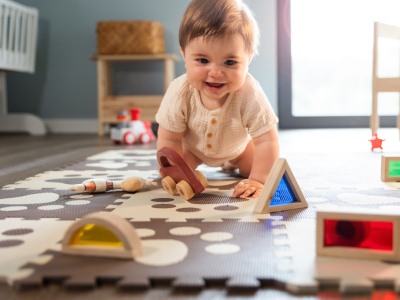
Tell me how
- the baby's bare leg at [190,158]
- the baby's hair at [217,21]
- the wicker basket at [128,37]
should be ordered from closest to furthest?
1. the baby's hair at [217,21]
2. the baby's bare leg at [190,158]
3. the wicker basket at [128,37]

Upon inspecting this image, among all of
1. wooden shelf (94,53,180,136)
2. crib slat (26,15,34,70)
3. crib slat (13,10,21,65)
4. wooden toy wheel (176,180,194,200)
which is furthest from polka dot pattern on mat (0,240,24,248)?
crib slat (26,15,34,70)

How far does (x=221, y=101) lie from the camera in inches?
38.8

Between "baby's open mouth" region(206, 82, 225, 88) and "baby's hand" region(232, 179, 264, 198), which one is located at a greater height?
"baby's open mouth" region(206, 82, 225, 88)

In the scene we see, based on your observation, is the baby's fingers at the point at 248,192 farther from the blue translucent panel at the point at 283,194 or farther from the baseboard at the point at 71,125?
the baseboard at the point at 71,125

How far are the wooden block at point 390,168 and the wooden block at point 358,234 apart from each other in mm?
466

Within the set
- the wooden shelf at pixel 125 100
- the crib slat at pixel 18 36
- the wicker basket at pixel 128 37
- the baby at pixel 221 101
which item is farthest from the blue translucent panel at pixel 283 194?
the crib slat at pixel 18 36

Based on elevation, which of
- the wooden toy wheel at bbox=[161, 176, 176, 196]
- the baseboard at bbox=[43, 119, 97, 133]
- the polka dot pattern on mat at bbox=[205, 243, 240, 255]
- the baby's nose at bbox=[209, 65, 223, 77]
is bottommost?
the polka dot pattern on mat at bbox=[205, 243, 240, 255]

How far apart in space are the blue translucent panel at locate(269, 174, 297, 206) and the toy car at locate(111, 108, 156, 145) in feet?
4.47

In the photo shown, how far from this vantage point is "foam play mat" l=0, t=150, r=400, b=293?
47cm

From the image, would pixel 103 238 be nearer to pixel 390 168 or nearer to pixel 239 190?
pixel 239 190

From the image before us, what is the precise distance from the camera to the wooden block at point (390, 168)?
→ 1.00 m

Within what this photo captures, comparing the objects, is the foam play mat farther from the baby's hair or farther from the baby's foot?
the baby's hair

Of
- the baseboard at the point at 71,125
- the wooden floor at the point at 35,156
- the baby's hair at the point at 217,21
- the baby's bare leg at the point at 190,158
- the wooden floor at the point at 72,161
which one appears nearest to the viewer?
the wooden floor at the point at 72,161

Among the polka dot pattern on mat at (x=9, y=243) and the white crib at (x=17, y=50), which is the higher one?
the white crib at (x=17, y=50)
